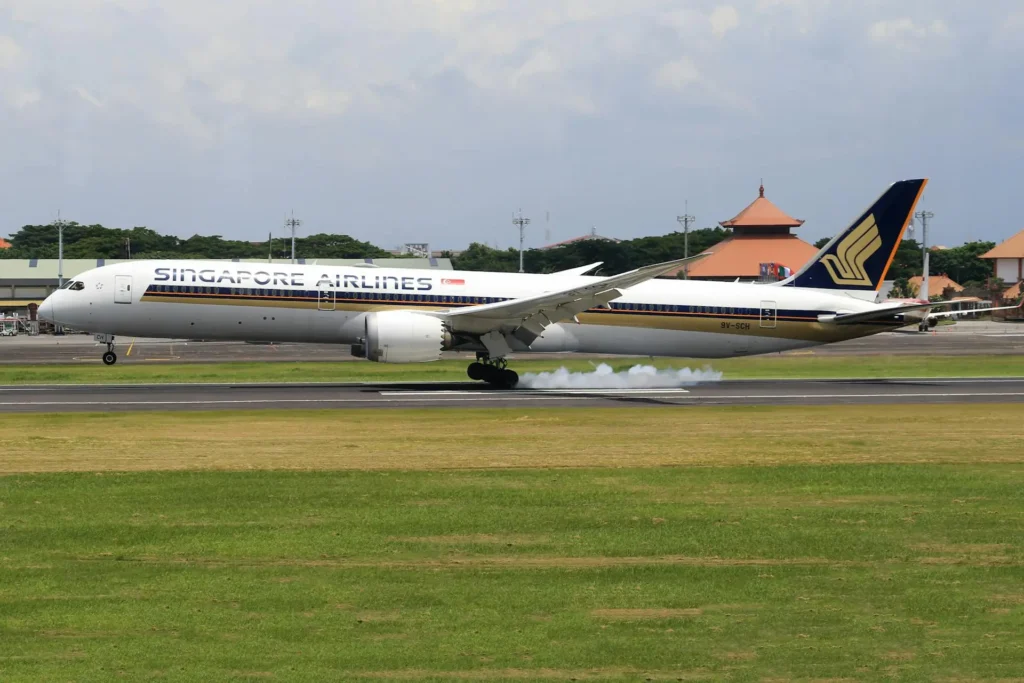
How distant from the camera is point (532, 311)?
37812 mm

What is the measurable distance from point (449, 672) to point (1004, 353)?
58.0 meters

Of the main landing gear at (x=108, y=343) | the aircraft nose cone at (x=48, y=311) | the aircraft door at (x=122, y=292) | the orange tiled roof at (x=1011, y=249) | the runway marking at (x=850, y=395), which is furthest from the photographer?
the orange tiled roof at (x=1011, y=249)

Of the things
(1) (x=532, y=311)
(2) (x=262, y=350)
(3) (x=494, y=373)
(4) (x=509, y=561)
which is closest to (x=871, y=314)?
(1) (x=532, y=311)

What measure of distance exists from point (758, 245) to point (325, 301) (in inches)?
4939

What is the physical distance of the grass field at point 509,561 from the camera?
33.1ft

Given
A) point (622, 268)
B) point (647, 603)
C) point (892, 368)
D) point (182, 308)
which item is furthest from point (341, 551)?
point (622, 268)

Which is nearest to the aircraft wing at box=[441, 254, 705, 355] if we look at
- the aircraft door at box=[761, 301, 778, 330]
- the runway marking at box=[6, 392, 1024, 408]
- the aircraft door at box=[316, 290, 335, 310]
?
the runway marking at box=[6, 392, 1024, 408]

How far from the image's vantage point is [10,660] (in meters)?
9.90

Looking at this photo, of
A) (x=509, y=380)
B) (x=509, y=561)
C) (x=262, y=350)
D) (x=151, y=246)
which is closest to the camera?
(x=509, y=561)

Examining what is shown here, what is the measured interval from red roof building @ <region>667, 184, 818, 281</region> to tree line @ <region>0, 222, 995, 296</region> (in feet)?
7.66

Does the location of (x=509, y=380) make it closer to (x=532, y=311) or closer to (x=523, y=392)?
(x=523, y=392)

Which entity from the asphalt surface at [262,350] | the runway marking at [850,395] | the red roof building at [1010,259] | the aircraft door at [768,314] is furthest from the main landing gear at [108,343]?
the red roof building at [1010,259]

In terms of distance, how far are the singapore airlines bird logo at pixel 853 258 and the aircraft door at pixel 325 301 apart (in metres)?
18.2

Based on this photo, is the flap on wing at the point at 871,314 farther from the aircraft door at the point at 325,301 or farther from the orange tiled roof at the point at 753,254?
the orange tiled roof at the point at 753,254
